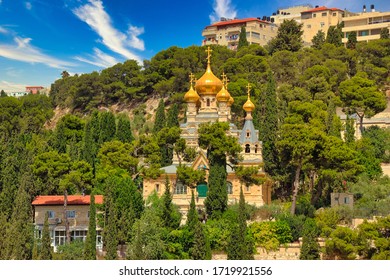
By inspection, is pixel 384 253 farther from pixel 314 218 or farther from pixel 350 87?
pixel 350 87

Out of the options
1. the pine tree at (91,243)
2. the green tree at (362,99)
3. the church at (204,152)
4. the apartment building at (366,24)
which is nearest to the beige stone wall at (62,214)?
the pine tree at (91,243)

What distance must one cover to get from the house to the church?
1.49 meters

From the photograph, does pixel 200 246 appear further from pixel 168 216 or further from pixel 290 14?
pixel 290 14

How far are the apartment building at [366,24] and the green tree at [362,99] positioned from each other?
777cm

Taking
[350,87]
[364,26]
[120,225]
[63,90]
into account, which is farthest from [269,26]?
[120,225]

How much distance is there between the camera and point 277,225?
36.3 feet

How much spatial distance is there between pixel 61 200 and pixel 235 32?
1406cm

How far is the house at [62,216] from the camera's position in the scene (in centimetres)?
1166

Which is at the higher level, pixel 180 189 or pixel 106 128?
pixel 106 128

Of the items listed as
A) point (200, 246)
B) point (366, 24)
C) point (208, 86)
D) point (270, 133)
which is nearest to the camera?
point (200, 246)

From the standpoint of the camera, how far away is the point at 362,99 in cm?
1622

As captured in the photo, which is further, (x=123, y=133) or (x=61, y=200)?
(x=123, y=133)

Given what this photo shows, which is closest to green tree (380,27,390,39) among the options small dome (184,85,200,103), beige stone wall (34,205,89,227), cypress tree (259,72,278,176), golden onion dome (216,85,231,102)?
cypress tree (259,72,278,176)

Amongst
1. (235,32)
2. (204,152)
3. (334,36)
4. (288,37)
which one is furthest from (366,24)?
(204,152)
